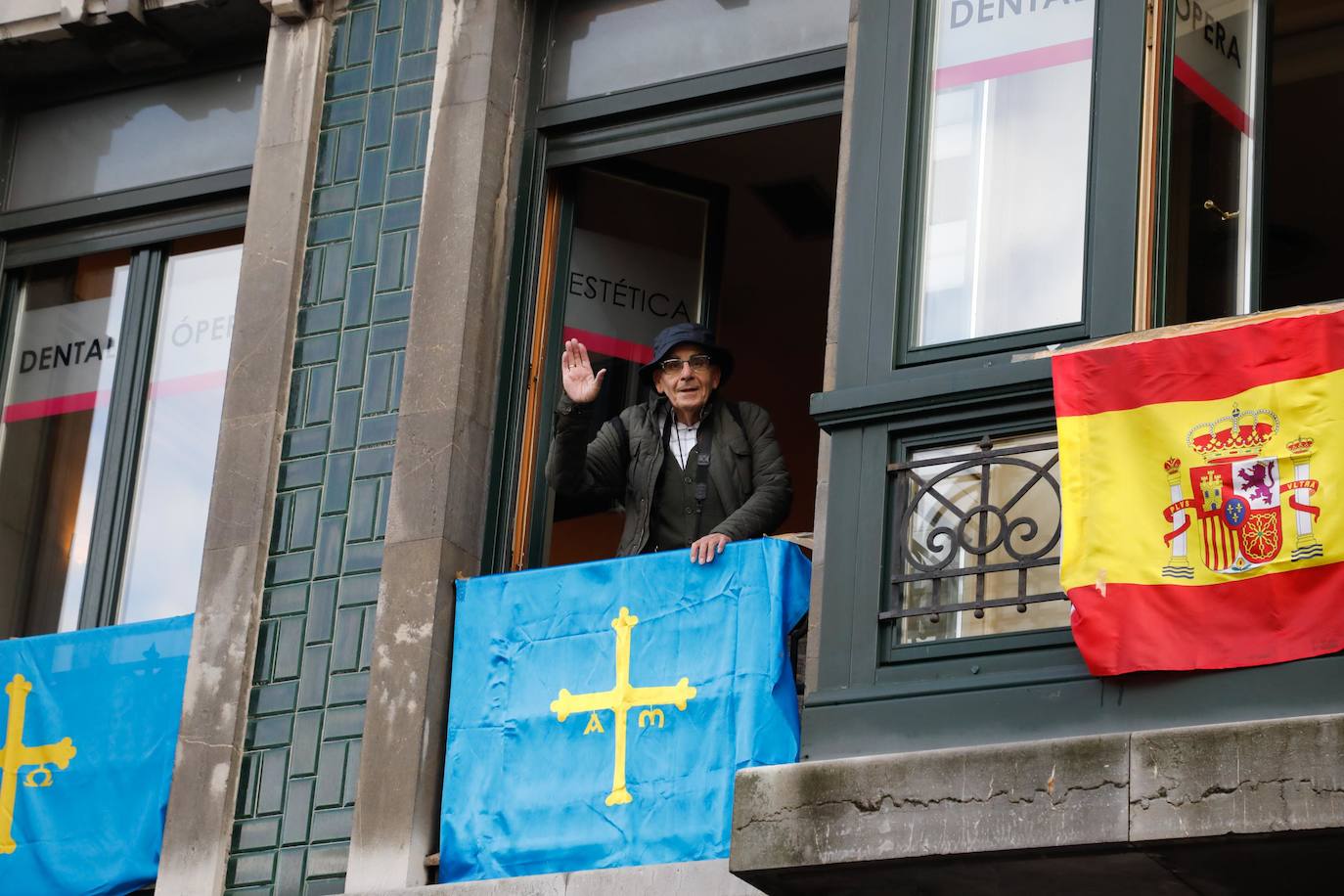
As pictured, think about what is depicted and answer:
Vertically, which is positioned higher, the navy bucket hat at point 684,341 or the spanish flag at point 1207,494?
the navy bucket hat at point 684,341

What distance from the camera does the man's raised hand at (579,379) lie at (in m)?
10.9

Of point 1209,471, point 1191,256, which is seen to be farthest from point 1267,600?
point 1191,256

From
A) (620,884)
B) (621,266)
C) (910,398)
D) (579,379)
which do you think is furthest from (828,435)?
(621,266)

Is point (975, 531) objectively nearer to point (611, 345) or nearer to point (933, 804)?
point (933, 804)

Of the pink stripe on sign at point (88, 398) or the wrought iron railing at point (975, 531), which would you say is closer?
the wrought iron railing at point (975, 531)

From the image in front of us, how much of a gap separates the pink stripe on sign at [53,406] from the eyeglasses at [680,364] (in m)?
3.68

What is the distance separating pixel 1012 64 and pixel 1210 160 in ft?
→ 2.82

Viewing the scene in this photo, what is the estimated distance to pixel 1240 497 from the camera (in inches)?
348

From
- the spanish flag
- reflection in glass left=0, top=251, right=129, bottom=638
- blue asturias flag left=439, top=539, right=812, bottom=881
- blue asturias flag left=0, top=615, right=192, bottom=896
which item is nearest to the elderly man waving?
blue asturias flag left=439, top=539, right=812, bottom=881

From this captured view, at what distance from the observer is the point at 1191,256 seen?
9.77 m

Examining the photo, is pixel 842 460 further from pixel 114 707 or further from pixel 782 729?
pixel 114 707

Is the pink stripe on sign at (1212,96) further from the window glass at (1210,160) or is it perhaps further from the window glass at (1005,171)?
the window glass at (1005,171)

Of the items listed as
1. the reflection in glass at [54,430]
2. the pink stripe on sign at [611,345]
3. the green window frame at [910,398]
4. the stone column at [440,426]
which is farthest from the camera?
the reflection in glass at [54,430]

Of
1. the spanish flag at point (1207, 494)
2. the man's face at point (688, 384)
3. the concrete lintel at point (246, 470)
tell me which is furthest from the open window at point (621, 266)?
the spanish flag at point (1207, 494)
